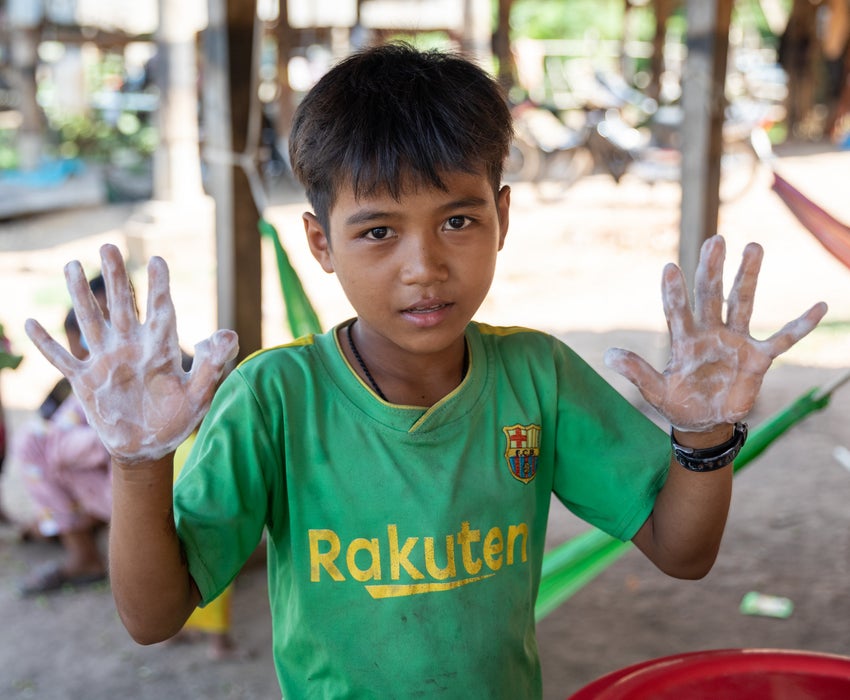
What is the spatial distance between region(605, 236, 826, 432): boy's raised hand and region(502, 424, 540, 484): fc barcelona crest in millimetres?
171

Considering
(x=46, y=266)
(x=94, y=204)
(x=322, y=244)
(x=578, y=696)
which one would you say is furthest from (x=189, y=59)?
(x=578, y=696)

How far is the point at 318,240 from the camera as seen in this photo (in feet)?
4.25

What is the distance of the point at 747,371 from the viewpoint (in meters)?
1.16

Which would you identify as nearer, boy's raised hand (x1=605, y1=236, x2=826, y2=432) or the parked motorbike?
boy's raised hand (x1=605, y1=236, x2=826, y2=432)

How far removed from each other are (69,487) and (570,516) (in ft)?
5.42

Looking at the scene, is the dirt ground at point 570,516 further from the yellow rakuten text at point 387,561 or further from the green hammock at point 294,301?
the yellow rakuten text at point 387,561

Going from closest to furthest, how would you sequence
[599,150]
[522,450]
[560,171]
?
[522,450], [599,150], [560,171]

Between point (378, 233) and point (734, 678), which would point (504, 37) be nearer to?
point (378, 233)

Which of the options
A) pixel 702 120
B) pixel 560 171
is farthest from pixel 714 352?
pixel 560 171

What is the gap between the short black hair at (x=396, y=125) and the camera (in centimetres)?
116

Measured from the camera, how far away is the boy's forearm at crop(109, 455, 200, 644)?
103cm

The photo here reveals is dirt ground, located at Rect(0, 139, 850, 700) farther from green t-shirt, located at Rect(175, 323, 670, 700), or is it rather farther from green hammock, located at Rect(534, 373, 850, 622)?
green t-shirt, located at Rect(175, 323, 670, 700)

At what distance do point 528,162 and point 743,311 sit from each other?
9375mm

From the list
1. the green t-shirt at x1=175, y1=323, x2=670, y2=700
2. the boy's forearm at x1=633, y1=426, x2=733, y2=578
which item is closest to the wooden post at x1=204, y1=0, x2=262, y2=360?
the green t-shirt at x1=175, y1=323, x2=670, y2=700
